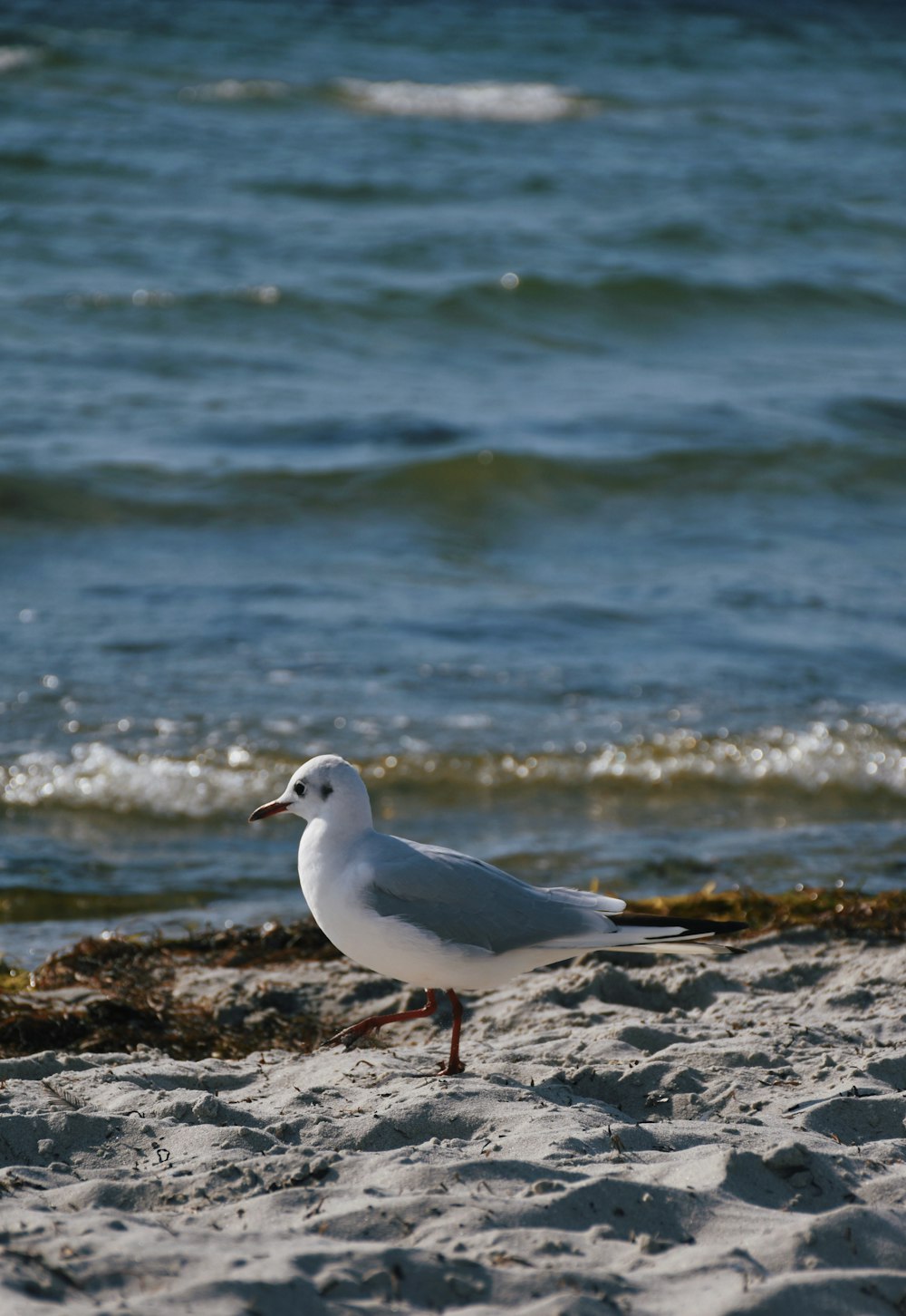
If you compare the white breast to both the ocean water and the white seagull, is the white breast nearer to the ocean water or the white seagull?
the white seagull

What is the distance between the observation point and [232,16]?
2280 cm

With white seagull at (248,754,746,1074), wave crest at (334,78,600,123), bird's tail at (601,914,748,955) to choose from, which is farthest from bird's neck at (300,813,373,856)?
wave crest at (334,78,600,123)

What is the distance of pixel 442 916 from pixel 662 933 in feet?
1.69

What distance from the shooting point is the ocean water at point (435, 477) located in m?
6.44

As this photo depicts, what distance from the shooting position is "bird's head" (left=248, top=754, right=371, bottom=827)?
3.67 metres

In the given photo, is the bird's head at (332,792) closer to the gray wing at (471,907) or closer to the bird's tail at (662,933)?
the gray wing at (471,907)

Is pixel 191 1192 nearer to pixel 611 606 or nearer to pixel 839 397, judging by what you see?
pixel 611 606

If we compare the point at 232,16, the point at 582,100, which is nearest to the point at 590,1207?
the point at 582,100

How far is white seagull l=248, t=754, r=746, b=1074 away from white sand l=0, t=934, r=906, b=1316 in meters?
0.27

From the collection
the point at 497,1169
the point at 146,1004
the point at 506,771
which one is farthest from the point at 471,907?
the point at 506,771

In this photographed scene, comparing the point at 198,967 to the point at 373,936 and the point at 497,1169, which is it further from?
the point at 497,1169

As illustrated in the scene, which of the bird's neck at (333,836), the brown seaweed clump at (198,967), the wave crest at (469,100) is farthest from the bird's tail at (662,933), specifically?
the wave crest at (469,100)

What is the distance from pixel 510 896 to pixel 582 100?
794 inches

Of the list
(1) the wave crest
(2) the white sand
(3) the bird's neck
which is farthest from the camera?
(1) the wave crest
